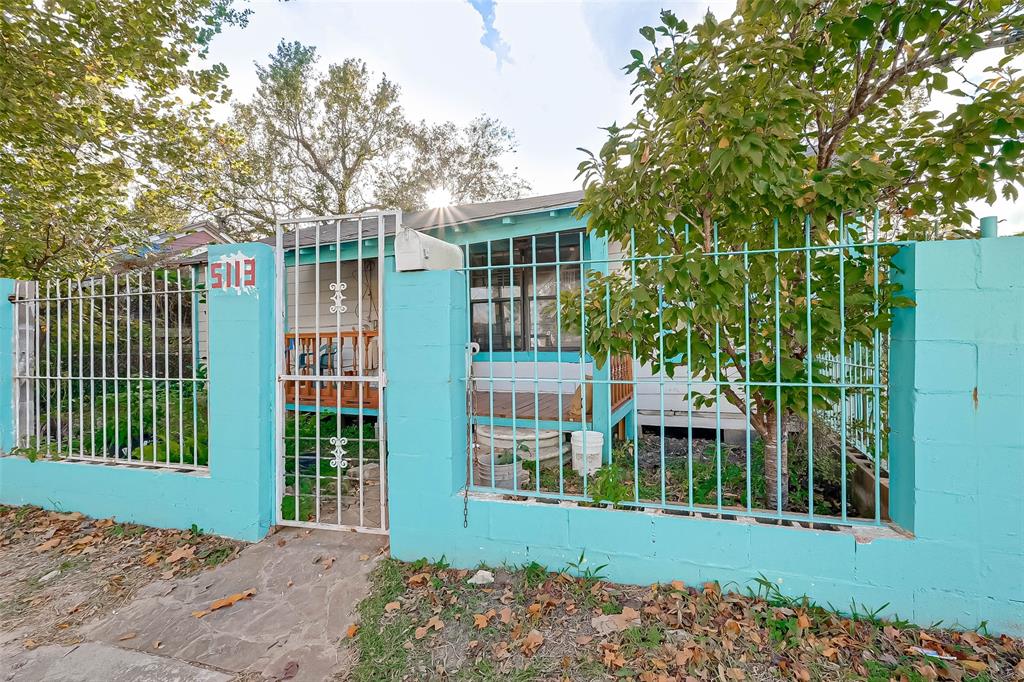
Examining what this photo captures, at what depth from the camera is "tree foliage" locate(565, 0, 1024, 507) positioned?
7.48 feet

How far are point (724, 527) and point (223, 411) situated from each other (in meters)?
3.48

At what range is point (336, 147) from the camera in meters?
15.4

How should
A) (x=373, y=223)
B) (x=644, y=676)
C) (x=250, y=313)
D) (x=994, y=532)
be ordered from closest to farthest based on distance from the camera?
1. (x=644, y=676)
2. (x=994, y=532)
3. (x=250, y=313)
4. (x=373, y=223)

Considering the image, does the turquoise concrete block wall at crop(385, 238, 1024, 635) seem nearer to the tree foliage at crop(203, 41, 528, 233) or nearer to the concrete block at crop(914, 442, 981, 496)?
the concrete block at crop(914, 442, 981, 496)

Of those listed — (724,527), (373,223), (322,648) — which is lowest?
(322,648)

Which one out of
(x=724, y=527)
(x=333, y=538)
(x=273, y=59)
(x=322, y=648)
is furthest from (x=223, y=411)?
(x=273, y=59)

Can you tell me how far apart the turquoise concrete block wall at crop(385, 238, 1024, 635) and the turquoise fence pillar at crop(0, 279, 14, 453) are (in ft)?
17.4

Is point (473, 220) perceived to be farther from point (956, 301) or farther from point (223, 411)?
point (956, 301)

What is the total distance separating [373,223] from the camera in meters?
9.39

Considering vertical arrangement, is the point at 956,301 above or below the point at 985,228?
below

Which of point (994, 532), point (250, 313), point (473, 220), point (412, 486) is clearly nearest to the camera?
point (994, 532)

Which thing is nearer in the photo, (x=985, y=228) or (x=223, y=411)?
(x=985, y=228)

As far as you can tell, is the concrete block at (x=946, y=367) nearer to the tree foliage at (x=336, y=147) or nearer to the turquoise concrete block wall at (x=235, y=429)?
the turquoise concrete block wall at (x=235, y=429)

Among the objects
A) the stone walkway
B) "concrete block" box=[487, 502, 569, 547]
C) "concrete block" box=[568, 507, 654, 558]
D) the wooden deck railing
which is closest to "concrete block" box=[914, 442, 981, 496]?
"concrete block" box=[568, 507, 654, 558]
